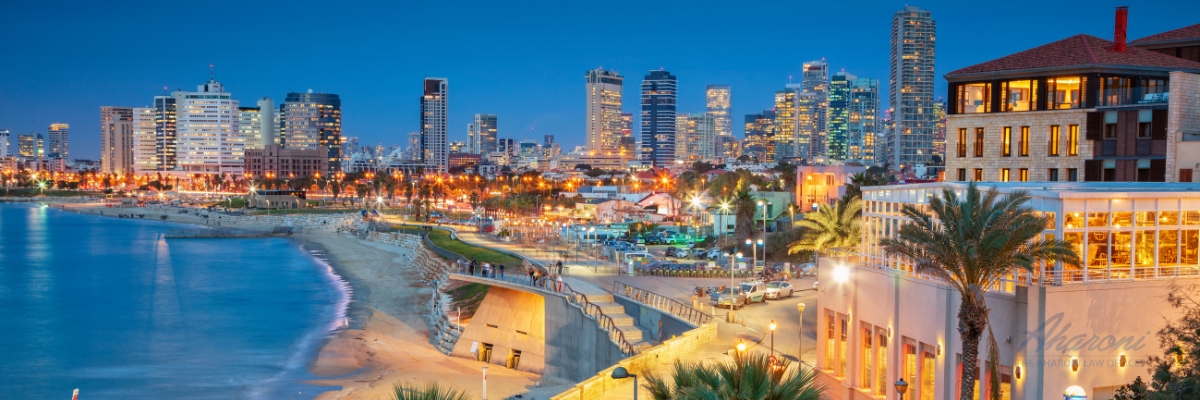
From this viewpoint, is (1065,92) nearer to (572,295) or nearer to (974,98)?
(974,98)

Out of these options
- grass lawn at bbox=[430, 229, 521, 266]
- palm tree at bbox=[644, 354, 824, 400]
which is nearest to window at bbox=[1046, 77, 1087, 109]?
palm tree at bbox=[644, 354, 824, 400]

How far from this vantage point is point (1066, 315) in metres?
17.5

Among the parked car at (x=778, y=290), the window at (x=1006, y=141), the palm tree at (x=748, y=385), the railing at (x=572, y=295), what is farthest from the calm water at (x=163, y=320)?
the window at (x=1006, y=141)

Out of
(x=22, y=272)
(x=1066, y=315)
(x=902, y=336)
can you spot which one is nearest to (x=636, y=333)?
(x=902, y=336)

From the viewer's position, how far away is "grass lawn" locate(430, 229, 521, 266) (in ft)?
165

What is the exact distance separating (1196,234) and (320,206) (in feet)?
500

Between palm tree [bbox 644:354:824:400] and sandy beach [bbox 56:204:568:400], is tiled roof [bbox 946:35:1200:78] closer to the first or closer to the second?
sandy beach [bbox 56:204:568:400]

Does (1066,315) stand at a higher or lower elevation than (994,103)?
lower

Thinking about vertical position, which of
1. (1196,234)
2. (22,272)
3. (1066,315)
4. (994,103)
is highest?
(994,103)

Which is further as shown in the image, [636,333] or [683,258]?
[683,258]

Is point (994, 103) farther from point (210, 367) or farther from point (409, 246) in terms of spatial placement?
point (409, 246)

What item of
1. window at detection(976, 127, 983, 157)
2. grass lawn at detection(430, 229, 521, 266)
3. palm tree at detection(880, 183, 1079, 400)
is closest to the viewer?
palm tree at detection(880, 183, 1079, 400)

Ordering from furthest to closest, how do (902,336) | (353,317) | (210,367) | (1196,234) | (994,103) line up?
(353,317), (210,367), (994,103), (902,336), (1196,234)

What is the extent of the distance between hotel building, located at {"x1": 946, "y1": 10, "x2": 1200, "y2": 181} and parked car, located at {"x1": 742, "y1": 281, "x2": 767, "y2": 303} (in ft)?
30.1
